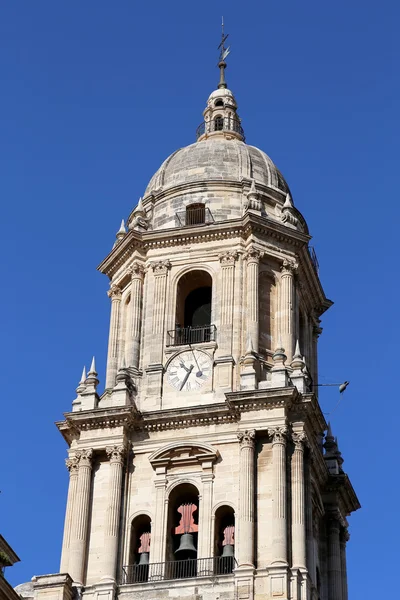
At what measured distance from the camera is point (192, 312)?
56.2 m

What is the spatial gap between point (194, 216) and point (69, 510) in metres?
12.0

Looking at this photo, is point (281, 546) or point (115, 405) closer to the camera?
point (281, 546)

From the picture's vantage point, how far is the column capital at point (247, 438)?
49844mm

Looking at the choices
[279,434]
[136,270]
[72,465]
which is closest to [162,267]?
[136,270]

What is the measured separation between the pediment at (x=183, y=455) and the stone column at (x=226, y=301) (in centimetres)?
369

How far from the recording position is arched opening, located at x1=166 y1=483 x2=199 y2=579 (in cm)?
4912

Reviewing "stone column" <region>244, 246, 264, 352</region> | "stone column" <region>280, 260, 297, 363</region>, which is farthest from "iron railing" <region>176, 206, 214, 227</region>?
"stone column" <region>280, 260, 297, 363</region>

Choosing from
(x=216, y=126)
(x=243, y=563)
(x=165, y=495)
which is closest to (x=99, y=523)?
(x=165, y=495)

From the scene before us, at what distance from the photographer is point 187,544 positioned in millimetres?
49625

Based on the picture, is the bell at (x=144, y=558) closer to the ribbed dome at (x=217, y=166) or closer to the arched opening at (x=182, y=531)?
the arched opening at (x=182, y=531)

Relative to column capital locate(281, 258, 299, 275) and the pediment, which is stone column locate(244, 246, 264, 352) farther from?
the pediment

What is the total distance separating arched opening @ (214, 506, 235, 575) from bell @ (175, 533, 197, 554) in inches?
30.2

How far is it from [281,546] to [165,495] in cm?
457

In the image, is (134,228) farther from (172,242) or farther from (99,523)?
(99,523)
